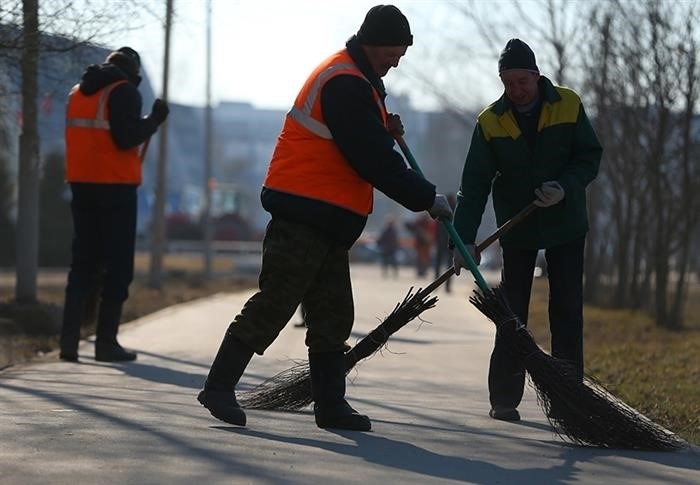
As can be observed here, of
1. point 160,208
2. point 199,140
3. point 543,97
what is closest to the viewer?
point 543,97

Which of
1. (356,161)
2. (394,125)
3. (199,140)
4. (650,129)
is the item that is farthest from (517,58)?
(199,140)

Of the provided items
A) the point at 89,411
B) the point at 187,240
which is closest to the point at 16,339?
the point at 89,411

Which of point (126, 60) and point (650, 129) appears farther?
point (650, 129)

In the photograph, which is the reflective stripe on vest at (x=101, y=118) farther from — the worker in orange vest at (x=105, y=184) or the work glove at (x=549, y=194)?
the work glove at (x=549, y=194)

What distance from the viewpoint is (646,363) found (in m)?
11.8

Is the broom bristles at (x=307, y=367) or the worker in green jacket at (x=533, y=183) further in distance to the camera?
the broom bristles at (x=307, y=367)

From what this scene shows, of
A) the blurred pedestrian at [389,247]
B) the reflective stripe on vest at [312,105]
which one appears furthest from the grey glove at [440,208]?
the blurred pedestrian at [389,247]

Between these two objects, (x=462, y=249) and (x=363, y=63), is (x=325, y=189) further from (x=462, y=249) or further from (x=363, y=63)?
(x=462, y=249)

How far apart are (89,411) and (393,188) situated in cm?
176

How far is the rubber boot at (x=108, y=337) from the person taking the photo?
1018 centimetres

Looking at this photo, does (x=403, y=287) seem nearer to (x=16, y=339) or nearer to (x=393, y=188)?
(x=16, y=339)

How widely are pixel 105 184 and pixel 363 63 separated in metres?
3.60

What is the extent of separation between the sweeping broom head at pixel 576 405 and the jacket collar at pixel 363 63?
3.56 feet

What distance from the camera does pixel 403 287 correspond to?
2853cm
